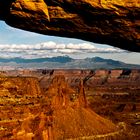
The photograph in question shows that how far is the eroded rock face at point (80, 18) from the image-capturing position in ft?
40.4

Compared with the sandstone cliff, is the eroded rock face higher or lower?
higher

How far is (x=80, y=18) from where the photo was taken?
12742 mm

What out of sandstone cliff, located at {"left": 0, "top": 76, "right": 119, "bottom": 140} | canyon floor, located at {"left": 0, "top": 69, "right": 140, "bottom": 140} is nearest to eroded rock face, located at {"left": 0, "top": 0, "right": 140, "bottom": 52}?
canyon floor, located at {"left": 0, "top": 69, "right": 140, "bottom": 140}

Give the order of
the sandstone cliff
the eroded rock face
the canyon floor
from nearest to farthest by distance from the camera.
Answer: the eroded rock face → the sandstone cliff → the canyon floor

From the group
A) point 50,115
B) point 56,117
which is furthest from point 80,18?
point 56,117

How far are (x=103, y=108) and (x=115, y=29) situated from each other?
440ft

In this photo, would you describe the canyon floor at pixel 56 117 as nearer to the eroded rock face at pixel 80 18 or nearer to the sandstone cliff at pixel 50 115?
the sandstone cliff at pixel 50 115

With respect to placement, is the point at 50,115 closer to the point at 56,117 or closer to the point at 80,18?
the point at 56,117

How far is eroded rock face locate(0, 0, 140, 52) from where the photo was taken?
1230 centimetres

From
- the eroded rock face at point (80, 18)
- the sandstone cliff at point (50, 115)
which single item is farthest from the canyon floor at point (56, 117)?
the eroded rock face at point (80, 18)

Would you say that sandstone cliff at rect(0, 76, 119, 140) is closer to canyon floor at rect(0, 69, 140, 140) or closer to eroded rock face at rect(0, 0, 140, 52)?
canyon floor at rect(0, 69, 140, 140)

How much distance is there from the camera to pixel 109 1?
1219cm

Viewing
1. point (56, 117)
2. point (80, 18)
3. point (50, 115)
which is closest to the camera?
point (80, 18)

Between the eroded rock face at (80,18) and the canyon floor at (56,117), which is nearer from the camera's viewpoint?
the eroded rock face at (80,18)
